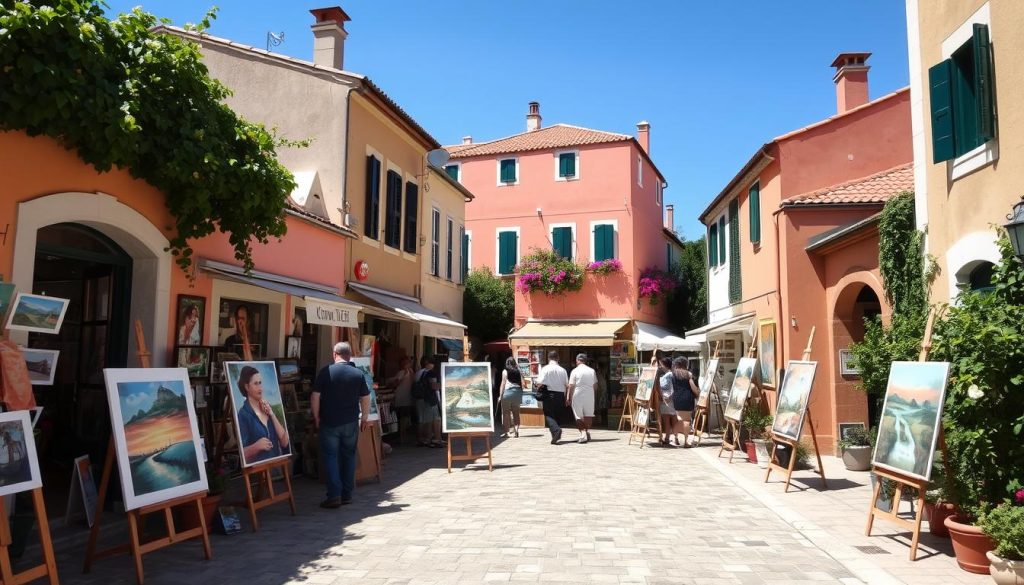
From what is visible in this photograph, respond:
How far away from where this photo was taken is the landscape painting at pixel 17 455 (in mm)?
4152

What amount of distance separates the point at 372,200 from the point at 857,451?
30.1ft

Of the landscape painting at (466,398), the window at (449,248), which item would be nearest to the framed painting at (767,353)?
the landscape painting at (466,398)

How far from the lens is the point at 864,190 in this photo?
41.3ft

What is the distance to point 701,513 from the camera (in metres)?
7.34

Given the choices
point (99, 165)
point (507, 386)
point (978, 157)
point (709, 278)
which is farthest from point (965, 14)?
point (709, 278)

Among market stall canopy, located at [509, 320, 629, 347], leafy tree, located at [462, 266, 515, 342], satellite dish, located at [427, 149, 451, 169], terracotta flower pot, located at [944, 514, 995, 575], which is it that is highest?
satellite dish, located at [427, 149, 451, 169]

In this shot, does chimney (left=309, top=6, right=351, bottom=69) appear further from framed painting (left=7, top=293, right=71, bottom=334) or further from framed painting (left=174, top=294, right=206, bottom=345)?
framed painting (left=7, top=293, right=71, bottom=334)

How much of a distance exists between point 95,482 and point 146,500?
1.90 metres

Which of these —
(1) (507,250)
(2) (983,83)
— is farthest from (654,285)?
(2) (983,83)

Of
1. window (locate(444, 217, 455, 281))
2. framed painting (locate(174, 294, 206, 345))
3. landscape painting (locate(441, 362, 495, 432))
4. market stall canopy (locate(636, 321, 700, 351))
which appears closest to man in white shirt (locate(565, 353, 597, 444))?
landscape painting (locate(441, 362, 495, 432))

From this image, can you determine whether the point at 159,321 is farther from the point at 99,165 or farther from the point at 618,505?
the point at 618,505

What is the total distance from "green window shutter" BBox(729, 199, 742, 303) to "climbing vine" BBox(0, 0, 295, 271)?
11780 millimetres

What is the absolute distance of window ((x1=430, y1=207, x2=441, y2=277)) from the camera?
55.3ft

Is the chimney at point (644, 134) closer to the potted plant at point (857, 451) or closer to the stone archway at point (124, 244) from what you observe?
the potted plant at point (857, 451)
